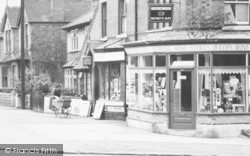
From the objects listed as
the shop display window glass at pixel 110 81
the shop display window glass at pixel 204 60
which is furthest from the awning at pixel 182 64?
the shop display window glass at pixel 110 81

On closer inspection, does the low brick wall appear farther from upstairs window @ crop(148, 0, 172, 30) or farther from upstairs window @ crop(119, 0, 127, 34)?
upstairs window @ crop(148, 0, 172, 30)

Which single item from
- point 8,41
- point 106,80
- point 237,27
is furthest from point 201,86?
point 8,41

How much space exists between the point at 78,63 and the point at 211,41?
17591 millimetres

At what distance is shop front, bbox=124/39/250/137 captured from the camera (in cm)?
2475

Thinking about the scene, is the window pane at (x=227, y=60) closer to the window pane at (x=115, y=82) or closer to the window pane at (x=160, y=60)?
the window pane at (x=160, y=60)

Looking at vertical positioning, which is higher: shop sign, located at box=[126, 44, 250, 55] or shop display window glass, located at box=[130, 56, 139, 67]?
shop sign, located at box=[126, 44, 250, 55]

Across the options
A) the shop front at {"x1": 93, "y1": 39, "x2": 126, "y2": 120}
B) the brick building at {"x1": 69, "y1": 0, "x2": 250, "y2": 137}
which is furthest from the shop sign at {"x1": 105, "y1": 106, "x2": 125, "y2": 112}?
the brick building at {"x1": 69, "y1": 0, "x2": 250, "y2": 137}

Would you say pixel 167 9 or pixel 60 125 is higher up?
pixel 167 9

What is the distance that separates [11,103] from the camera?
48625 mm

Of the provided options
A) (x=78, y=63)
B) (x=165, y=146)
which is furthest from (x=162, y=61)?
(x=78, y=63)

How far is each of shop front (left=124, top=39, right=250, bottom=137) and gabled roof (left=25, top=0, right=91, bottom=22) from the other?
2860 centimetres

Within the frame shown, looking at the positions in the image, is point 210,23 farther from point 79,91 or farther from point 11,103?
point 11,103

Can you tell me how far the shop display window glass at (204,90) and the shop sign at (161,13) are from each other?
8.58ft

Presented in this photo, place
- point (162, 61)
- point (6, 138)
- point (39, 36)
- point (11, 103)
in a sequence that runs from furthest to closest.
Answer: point (39, 36), point (11, 103), point (162, 61), point (6, 138)
